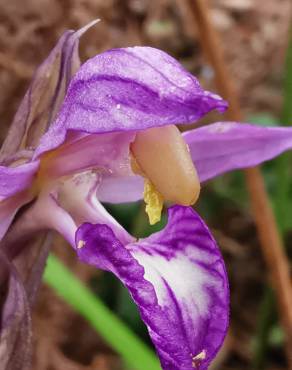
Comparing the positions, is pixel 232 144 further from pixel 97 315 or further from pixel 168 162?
pixel 97 315

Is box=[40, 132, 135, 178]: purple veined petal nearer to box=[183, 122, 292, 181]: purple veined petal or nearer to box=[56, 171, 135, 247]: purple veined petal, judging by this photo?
box=[56, 171, 135, 247]: purple veined petal

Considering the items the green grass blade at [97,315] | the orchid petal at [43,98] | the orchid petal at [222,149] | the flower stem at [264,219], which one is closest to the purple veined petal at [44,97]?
the orchid petal at [43,98]

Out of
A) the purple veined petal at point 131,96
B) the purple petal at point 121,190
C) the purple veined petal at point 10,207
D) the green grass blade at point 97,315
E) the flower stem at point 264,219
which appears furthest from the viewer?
the flower stem at point 264,219

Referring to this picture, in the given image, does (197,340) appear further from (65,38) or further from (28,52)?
(28,52)

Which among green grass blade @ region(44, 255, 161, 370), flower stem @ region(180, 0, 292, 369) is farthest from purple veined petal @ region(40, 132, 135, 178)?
flower stem @ region(180, 0, 292, 369)

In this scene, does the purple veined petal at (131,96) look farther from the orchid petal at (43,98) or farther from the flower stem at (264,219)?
the flower stem at (264,219)

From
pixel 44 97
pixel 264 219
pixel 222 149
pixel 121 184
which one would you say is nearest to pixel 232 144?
pixel 222 149
